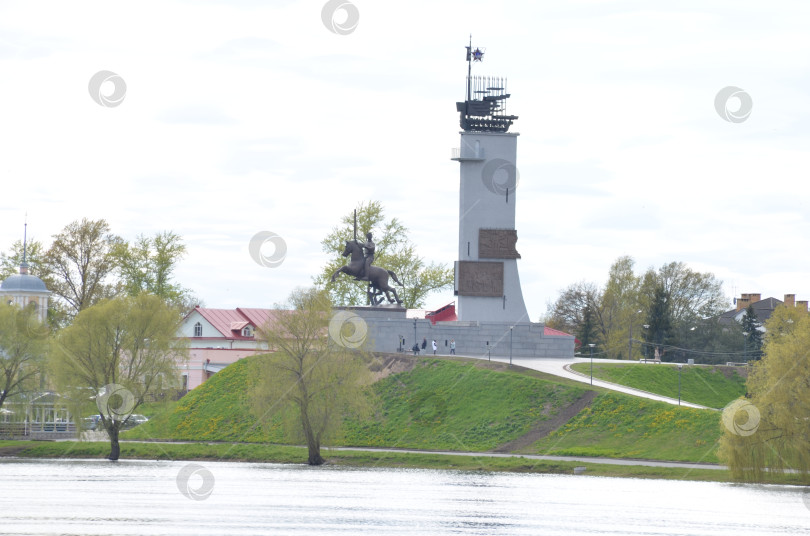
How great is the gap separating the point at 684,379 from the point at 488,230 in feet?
50.6

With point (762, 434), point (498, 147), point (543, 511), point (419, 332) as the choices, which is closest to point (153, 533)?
point (543, 511)

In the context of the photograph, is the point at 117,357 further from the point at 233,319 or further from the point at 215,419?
the point at 233,319

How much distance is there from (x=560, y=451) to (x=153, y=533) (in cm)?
2875

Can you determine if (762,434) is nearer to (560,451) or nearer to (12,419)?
(560,451)

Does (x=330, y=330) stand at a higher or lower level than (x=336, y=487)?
higher

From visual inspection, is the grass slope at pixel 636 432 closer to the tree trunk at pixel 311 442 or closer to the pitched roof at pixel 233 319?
the tree trunk at pixel 311 442

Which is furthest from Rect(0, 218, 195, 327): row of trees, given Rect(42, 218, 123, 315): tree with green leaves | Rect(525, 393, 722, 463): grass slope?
Rect(525, 393, 722, 463): grass slope

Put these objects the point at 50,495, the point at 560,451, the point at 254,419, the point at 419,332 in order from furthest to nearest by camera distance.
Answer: the point at 419,332 < the point at 254,419 < the point at 560,451 < the point at 50,495

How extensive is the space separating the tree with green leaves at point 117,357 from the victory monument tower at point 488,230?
21235 millimetres

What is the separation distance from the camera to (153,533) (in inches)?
1447

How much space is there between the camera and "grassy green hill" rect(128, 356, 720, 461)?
2411 inches

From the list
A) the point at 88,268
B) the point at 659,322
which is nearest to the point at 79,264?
the point at 88,268

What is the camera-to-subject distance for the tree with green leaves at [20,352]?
7006 centimetres

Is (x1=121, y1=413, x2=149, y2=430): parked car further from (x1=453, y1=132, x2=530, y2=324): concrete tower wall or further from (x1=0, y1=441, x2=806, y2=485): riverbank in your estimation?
(x1=453, y1=132, x2=530, y2=324): concrete tower wall
